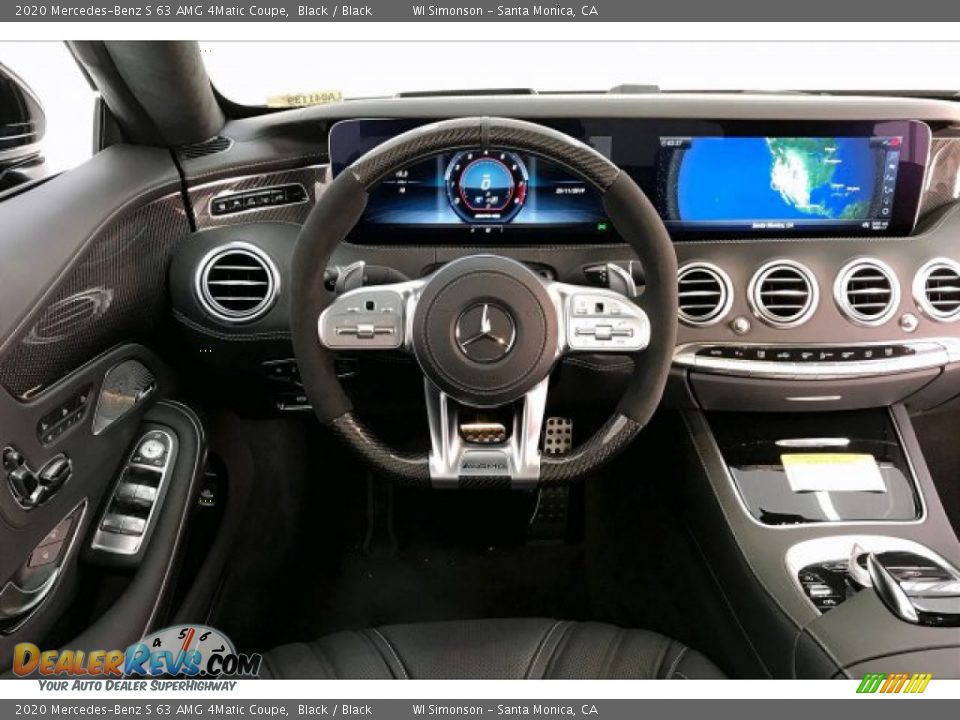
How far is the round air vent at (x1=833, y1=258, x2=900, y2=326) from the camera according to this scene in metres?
1.73

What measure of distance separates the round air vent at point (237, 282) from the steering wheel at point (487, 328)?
354mm

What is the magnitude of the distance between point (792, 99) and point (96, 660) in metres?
1.69

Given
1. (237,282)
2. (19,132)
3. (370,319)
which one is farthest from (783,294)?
(19,132)

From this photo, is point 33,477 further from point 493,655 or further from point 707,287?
point 707,287

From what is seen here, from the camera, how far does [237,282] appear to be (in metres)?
1.69

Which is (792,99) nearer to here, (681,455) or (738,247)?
(738,247)

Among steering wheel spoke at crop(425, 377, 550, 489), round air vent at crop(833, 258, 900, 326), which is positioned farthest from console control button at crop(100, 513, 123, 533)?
round air vent at crop(833, 258, 900, 326)

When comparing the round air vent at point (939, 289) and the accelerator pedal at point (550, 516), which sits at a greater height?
the round air vent at point (939, 289)

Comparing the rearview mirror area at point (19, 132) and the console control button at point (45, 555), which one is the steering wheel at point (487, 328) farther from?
the rearview mirror area at point (19, 132)

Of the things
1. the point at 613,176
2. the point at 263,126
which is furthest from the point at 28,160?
the point at 613,176

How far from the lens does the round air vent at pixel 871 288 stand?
173cm

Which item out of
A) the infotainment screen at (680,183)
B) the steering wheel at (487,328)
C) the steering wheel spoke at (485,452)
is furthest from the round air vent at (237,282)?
the steering wheel spoke at (485,452)

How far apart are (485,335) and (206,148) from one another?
832 millimetres

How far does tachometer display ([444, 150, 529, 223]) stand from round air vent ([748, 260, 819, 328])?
0.54 m
